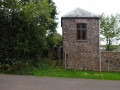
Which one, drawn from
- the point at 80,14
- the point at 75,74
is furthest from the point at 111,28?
the point at 75,74

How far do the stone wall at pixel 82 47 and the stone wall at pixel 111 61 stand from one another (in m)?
0.71

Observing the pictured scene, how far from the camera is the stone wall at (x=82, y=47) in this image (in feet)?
37.9

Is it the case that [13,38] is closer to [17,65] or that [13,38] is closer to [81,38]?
[17,65]

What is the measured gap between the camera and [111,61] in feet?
37.3

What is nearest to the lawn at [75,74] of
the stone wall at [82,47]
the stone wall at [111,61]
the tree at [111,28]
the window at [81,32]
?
the stone wall at [111,61]

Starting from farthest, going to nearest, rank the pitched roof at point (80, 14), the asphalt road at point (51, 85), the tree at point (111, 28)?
the tree at point (111, 28) < the pitched roof at point (80, 14) < the asphalt road at point (51, 85)

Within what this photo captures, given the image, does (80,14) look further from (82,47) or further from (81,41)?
(82,47)

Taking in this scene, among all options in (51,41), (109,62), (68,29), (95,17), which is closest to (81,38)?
(68,29)

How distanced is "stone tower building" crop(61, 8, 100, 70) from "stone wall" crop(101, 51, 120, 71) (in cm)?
71

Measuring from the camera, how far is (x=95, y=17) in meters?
11.9

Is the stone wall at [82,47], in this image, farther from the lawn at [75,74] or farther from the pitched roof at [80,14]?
the lawn at [75,74]

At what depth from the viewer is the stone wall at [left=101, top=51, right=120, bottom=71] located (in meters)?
11.4

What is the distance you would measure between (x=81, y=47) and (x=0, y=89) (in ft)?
28.0

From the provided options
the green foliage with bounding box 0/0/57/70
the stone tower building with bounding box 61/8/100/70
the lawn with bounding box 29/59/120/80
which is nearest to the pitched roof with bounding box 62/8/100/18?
the stone tower building with bounding box 61/8/100/70
